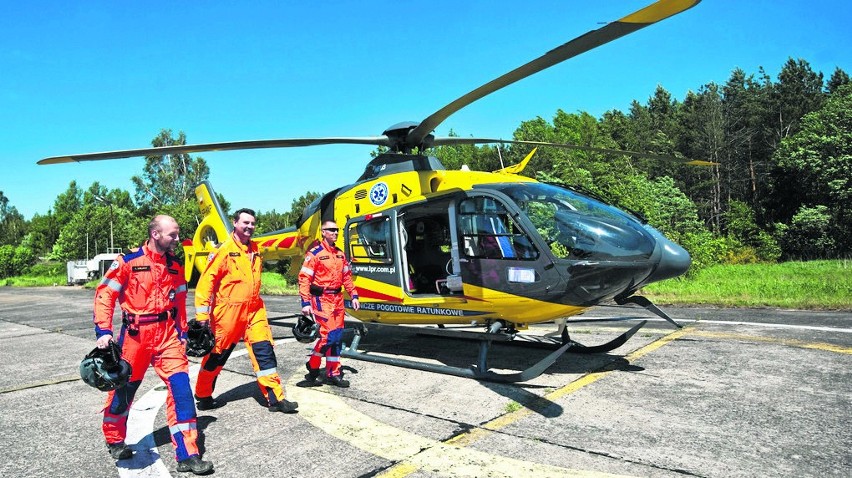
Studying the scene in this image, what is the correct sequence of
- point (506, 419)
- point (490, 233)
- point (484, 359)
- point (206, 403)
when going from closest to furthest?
point (506, 419) → point (206, 403) → point (484, 359) → point (490, 233)

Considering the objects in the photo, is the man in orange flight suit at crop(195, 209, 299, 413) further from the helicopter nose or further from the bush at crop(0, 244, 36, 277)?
the bush at crop(0, 244, 36, 277)

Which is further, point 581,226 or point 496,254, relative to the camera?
point 496,254

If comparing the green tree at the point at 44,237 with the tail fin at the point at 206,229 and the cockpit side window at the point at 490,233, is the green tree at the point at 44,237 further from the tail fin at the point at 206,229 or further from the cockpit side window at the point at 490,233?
the cockpit side window at the point at 490,233

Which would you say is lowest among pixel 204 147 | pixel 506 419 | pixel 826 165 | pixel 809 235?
pixel 506 419

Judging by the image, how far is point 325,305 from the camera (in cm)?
597

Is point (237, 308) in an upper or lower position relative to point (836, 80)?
lower

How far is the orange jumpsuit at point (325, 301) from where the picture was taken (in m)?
5.93

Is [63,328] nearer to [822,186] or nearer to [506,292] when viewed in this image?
[506,292]

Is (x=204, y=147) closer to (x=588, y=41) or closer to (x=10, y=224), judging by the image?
(x=588, y=41)

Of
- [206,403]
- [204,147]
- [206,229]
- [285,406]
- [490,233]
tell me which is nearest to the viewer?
[285,406]

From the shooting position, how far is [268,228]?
46.6m

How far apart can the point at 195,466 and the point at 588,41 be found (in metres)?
4.09

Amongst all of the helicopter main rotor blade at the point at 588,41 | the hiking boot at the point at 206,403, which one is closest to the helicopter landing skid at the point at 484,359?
the hiking boot at the point at 206,403

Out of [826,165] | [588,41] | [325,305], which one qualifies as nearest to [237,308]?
[325,305]
